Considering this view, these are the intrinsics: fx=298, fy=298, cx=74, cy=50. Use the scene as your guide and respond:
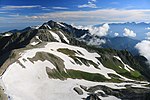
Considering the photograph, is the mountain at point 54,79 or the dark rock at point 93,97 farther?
the dark rock at point 93,97

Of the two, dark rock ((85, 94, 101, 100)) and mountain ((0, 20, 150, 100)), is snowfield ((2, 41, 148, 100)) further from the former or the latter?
dark rock ((85, 94, 101, 100))

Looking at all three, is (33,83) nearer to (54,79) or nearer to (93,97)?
(54,79)

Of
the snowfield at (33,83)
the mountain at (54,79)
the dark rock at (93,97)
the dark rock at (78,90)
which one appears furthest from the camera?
the dark rock at (78,90)

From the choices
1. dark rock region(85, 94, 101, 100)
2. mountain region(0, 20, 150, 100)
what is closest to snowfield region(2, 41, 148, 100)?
mountain region(0, 20, 150, 100)

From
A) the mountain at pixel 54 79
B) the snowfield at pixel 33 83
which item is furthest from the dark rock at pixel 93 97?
the snowfield at pixel 33 83

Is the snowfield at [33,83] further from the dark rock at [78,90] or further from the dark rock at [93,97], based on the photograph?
the dark rock at [93,97]

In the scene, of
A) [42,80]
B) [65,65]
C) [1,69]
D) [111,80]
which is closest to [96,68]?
[111,80]

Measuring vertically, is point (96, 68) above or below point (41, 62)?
below

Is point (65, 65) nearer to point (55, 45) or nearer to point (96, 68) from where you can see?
point (96, 68)

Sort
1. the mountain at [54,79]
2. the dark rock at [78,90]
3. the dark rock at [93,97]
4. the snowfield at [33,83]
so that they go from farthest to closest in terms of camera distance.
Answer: the dark rock at [78,90] → the dark rock at [93,97] → the mountain at [54,79] → the snowfield at [33,83]

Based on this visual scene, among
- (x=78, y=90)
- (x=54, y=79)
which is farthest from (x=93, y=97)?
(x=54, y=79)

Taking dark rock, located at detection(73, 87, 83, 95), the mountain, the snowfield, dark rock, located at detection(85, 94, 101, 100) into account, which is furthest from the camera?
dark rock, located at detection(73, 87, 83, 95)
